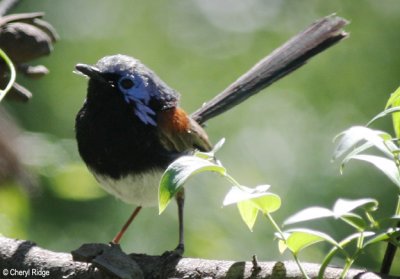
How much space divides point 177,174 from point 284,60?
2408 millimetres

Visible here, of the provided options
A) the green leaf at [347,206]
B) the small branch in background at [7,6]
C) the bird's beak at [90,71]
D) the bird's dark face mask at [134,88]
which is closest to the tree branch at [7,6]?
the small branch in background at [7,6]

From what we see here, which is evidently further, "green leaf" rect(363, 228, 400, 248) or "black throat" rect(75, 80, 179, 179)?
"black throat" rect(75, 80, 179, 179)

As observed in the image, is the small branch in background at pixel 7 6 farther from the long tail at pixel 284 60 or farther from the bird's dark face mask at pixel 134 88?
the long tail at pixel 284 60

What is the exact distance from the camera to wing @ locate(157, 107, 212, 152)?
12.6 ft

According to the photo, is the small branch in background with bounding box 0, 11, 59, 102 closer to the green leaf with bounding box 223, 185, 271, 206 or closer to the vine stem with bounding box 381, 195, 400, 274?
the green leaf with bounding box 223, 185, 271, 206

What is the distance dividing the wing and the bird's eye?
0.20 meters

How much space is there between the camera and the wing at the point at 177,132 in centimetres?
384

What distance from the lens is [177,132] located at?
3.89 meters

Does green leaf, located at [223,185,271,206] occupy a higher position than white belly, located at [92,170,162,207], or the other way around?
white belly, located at [92,170,162,207]

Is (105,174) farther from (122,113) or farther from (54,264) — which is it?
(54,264)

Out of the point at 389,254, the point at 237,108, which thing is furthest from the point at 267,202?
the point at 237,108

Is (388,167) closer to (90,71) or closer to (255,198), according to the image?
(255,198)

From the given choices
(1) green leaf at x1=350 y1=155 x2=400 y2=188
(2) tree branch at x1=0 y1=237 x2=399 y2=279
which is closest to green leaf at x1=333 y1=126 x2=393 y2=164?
(1) green leaf at x1=350 y1=155 x2=400 y2=188

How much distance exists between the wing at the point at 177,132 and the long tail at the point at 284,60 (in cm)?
50
